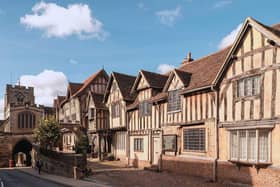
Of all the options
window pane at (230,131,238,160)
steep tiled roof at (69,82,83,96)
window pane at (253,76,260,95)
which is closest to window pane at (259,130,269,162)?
window pane at (230,131,238,160)

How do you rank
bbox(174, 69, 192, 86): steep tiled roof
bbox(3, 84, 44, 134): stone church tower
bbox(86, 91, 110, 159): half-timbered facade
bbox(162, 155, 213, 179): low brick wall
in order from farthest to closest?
bbox(3, 84, 44, 134): stone church tower
bbox(86, 91, 110, 159): half-timbered facade
bbox(174, 69, 192, 86): steep tiled roof
bbox(162, 155, 213, 179): low brick wall

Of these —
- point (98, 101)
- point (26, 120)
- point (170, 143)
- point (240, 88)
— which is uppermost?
point (240, 88)

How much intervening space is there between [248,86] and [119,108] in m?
16.5

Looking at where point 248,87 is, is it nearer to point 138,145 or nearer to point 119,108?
point 138,145

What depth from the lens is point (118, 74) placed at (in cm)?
3069

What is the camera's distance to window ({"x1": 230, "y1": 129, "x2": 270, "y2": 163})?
13.5m

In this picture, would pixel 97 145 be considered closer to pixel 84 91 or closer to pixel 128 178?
pixel 84 91

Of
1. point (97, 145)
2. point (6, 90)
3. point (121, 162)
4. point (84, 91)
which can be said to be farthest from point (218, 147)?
point (6, 90)

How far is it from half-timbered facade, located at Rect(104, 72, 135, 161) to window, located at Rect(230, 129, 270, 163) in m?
13.9

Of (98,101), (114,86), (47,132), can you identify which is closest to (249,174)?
(114,86)

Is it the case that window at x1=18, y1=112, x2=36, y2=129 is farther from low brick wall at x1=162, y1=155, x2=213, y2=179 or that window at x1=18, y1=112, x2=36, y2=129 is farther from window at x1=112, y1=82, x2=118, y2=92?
low brick wall at x1=162, y1=155, x2=213, y2=179

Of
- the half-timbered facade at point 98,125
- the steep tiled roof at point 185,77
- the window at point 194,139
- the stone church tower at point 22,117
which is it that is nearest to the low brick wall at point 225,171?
the window at point 194,139

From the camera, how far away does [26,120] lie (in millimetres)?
Result: 64812

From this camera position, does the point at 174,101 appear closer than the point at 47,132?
Yes
